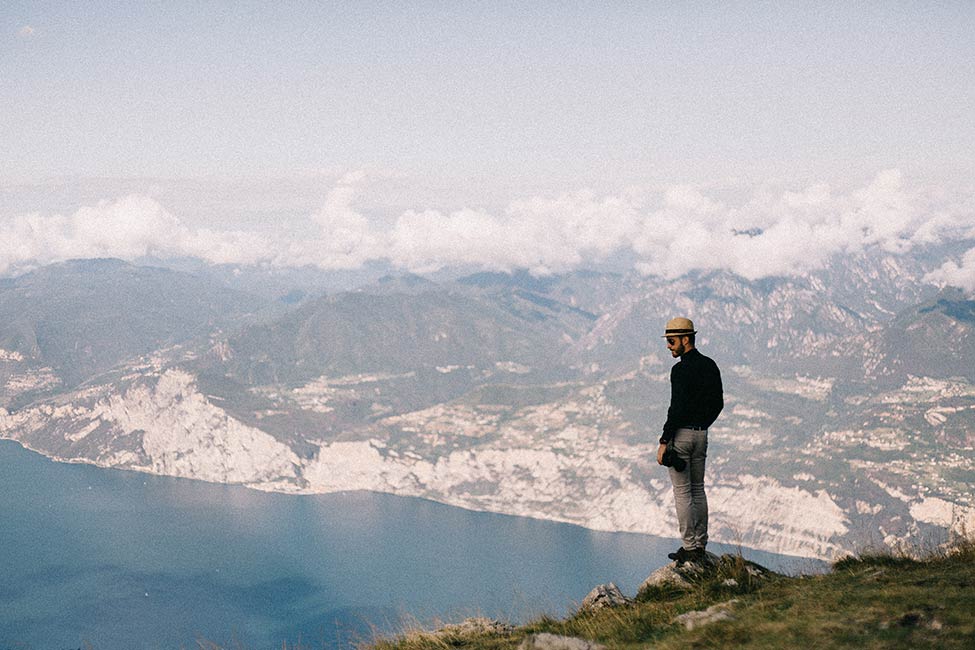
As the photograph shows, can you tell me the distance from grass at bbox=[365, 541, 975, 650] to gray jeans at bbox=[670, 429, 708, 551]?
2.97 feet

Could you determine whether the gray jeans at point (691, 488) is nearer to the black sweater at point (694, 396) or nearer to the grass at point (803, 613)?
the black sweater at point (694, 396)

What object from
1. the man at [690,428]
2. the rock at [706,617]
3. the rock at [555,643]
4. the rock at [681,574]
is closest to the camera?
the rock at [706,617]

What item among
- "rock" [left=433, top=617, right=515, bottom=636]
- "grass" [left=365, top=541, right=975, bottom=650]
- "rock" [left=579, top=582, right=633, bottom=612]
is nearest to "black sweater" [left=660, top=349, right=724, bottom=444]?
"grass" [left=365, top=541, right=975, bottom=650]

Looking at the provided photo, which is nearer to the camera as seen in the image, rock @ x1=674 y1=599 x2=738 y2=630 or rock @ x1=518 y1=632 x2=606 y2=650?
rock @ x1=674 y1=599 x2=738 y2=630

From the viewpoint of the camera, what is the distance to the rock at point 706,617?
10.0m

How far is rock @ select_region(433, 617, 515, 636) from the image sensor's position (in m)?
12.9

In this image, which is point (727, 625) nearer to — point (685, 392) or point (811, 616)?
point (811, 616)

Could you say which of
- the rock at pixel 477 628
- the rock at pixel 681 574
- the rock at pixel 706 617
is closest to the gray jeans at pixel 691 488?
the rock at pixel 681 574

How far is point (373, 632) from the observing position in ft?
40.9

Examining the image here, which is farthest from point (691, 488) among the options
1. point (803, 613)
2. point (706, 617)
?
point (803, 613)

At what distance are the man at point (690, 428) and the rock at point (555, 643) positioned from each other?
4.42m

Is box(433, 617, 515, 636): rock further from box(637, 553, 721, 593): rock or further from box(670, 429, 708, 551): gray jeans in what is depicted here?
box(670, 429, 708, 551): gray jeans

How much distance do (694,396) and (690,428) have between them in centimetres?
69

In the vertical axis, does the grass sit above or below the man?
below
